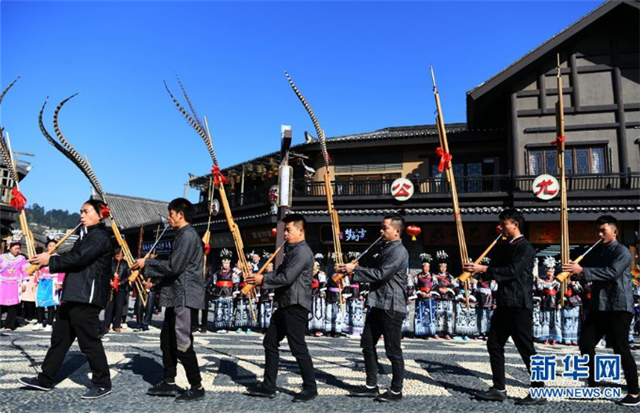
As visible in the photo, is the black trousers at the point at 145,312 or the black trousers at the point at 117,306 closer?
the black trousers at the point at 117,306

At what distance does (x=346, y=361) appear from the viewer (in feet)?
22.3

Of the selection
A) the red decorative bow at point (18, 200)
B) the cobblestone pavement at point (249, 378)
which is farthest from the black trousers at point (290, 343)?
the red decorative bow at point (18, 200)

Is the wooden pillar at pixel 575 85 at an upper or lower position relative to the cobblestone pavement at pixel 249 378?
upper

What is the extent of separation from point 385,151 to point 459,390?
1611 centimetres

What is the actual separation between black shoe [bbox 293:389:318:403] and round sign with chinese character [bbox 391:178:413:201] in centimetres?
1418

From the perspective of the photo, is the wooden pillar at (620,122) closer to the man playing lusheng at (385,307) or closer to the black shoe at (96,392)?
the man playing lusheng at (385,307)

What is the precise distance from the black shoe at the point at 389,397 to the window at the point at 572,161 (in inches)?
594

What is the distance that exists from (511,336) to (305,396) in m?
2.19

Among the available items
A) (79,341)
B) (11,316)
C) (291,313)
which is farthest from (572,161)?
(11,316)

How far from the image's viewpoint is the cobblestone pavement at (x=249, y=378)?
4.30 meters

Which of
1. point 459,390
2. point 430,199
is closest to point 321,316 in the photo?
point 459,390

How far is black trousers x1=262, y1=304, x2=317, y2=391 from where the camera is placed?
15.1 feet

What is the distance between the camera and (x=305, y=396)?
4488mm

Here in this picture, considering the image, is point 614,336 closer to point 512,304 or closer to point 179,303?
point 512,304
